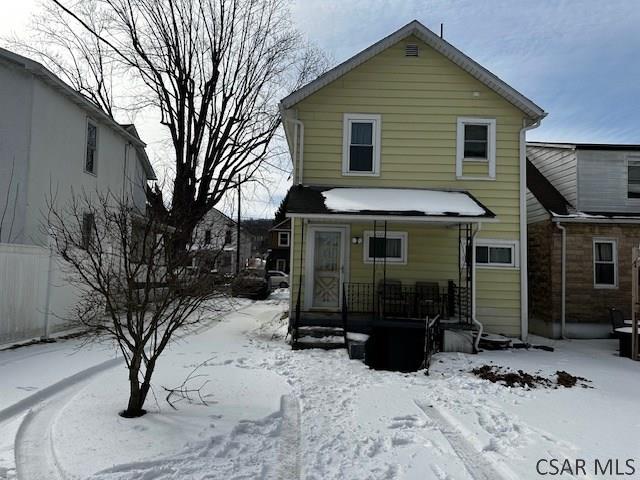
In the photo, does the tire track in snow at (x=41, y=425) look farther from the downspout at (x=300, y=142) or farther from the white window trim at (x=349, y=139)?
the white window trim at (x=349, y=139)

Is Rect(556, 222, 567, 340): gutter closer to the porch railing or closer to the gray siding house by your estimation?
the gray siding house

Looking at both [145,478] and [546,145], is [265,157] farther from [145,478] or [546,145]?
[145,478]

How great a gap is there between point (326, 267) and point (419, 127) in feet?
14.0

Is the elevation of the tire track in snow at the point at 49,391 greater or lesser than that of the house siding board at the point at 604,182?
lesser

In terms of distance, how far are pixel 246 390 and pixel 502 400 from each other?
3.46 metres

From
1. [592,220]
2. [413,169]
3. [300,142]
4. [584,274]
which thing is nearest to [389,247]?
[413,169]

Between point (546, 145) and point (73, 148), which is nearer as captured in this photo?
point (73, 148)

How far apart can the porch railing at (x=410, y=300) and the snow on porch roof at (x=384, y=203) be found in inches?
73.5

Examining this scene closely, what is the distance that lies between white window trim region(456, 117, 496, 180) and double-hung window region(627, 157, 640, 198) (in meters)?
5.01

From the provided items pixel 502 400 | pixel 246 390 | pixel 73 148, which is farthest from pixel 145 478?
pixel 73 148

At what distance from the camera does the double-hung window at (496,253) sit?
11297 millimetres

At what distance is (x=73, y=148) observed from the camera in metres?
12.6

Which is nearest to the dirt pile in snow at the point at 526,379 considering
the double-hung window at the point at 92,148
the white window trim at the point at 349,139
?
the white window trim at the point at 349,139

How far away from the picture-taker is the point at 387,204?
10086 millimetres
